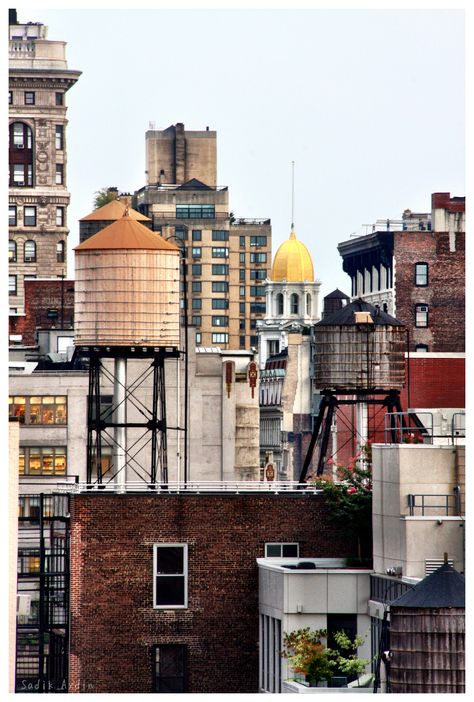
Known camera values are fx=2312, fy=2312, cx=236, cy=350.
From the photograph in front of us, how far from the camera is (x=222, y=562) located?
65.7 metres

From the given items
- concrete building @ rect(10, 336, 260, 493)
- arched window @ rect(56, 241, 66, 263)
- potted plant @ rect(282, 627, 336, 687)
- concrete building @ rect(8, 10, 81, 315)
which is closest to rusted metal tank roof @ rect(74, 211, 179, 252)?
concrete building @ rect(10, 336, 260, 493)

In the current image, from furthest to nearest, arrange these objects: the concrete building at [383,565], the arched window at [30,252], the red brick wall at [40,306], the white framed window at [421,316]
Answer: the arched window at [30,252]
the white framed window at [421,316]
the red brick wall at [40,306]
the concrete building at [383,565]

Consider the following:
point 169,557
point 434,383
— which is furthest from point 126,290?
point 434,383

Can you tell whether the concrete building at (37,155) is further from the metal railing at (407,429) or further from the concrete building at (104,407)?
the metal railing at (407,429)

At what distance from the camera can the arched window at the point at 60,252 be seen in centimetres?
19400

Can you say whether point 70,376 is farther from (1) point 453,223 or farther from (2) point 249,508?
(1) point 453,223

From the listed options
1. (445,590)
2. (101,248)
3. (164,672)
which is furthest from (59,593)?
(445,590)

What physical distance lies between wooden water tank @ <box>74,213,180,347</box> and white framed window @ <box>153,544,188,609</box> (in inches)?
570

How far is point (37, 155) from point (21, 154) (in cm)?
242

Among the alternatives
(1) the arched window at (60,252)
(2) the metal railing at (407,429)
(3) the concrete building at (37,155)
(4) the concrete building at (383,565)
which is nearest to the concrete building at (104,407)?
(2) the metal railing at (407,429)

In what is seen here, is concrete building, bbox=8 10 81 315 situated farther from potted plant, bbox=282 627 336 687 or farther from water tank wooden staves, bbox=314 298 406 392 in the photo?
potted plant, bbox=282 627 336 687

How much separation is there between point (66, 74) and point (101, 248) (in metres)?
111

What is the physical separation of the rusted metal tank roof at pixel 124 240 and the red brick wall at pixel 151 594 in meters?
16.9

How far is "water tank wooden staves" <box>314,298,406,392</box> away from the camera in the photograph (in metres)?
79.0
